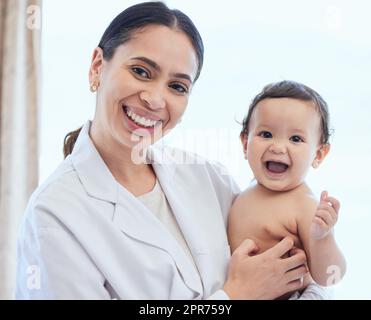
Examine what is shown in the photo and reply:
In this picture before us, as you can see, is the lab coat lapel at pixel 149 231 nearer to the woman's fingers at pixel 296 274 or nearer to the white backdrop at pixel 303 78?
the woman's fingers at pixel 296 274

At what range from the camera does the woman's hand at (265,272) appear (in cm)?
110

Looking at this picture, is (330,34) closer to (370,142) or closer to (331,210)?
(370,142)

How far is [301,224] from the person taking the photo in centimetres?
117

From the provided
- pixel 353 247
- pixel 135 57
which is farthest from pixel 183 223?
pixel 353 247

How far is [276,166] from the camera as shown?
1.22 metres

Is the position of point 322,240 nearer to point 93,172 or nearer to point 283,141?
point 283,141

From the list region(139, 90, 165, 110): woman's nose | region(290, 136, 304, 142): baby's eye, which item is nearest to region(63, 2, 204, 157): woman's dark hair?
region(139, 90, 165, 110): woman's nose

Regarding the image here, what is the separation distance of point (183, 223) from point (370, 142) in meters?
1.08

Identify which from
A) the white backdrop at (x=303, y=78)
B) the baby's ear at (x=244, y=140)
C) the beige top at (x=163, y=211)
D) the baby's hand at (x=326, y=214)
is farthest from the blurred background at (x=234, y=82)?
the baby's hand at (x=326, y=214)

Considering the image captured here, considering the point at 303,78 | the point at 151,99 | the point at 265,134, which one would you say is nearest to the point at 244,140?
the point at 265,134

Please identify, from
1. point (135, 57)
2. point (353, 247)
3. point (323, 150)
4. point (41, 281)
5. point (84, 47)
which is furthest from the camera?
point (84, 47)

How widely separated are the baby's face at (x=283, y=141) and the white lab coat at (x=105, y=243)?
6.4 inches

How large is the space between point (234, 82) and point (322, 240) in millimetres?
1039


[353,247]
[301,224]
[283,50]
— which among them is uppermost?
[283,50]
